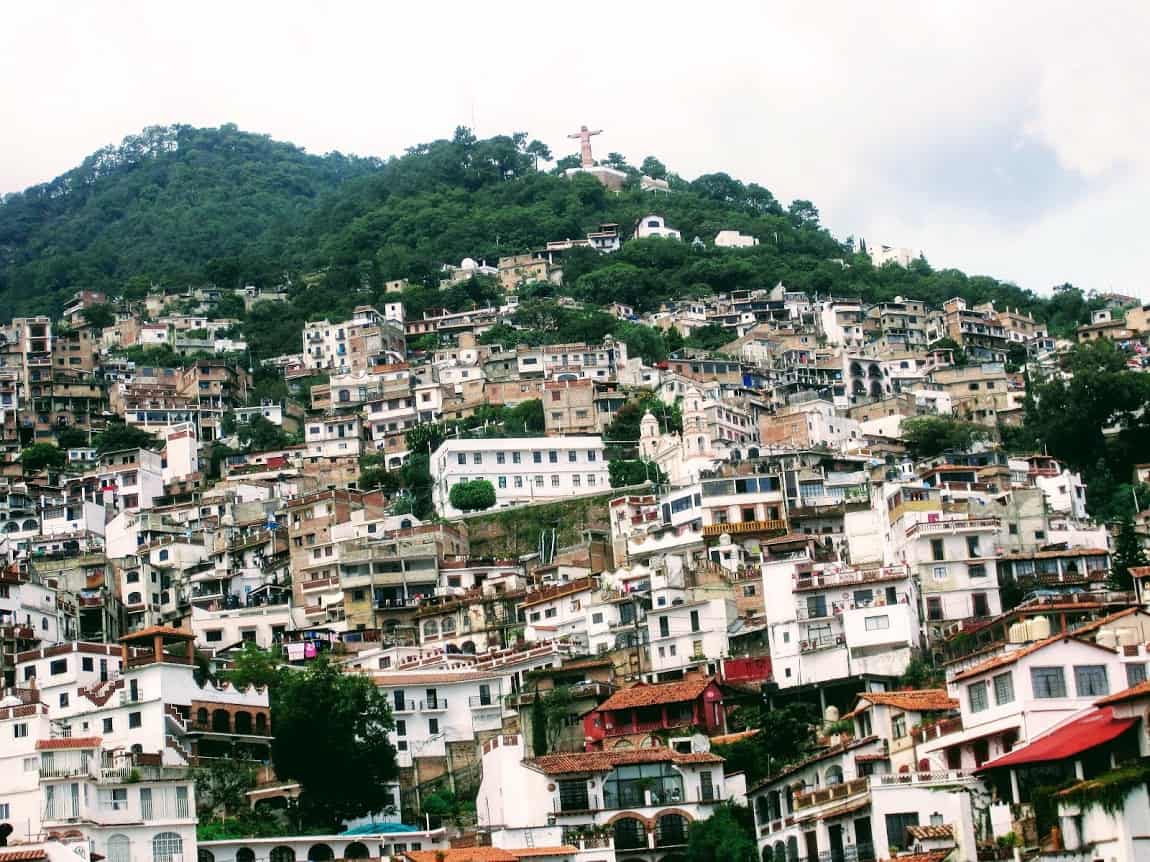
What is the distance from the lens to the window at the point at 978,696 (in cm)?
4478

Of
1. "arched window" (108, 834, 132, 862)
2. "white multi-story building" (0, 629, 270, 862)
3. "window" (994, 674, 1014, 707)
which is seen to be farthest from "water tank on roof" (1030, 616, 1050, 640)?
"arched window" (108, 834, 132, 862)

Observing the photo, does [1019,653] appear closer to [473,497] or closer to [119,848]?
[119,848]

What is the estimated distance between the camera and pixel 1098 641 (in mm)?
45281

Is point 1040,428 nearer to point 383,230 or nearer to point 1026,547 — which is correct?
point 1026,547

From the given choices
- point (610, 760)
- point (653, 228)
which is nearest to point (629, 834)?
point (610, 760)

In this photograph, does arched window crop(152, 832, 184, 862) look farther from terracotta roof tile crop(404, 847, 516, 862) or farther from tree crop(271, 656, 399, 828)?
terracotta roof tile crop(404, 847, 516, 862)

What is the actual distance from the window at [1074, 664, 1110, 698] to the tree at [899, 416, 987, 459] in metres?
48.3

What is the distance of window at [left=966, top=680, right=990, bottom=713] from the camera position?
44781 mm

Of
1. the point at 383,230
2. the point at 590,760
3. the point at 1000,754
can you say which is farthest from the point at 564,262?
the point at 1000,754

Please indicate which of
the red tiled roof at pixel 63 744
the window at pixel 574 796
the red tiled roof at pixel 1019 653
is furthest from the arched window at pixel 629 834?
the red tiled roof at pixel 63 744

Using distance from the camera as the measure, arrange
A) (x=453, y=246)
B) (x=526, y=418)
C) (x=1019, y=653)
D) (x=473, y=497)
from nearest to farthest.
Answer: (x=1019, y=653) → (x=473, y=497) → (x=526, y=418) → (x=453, y=246)

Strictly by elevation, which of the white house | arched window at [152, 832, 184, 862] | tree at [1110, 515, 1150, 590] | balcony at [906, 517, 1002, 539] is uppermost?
the white house

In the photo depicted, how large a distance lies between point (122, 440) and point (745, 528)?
52.0 meters

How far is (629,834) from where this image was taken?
172ft
